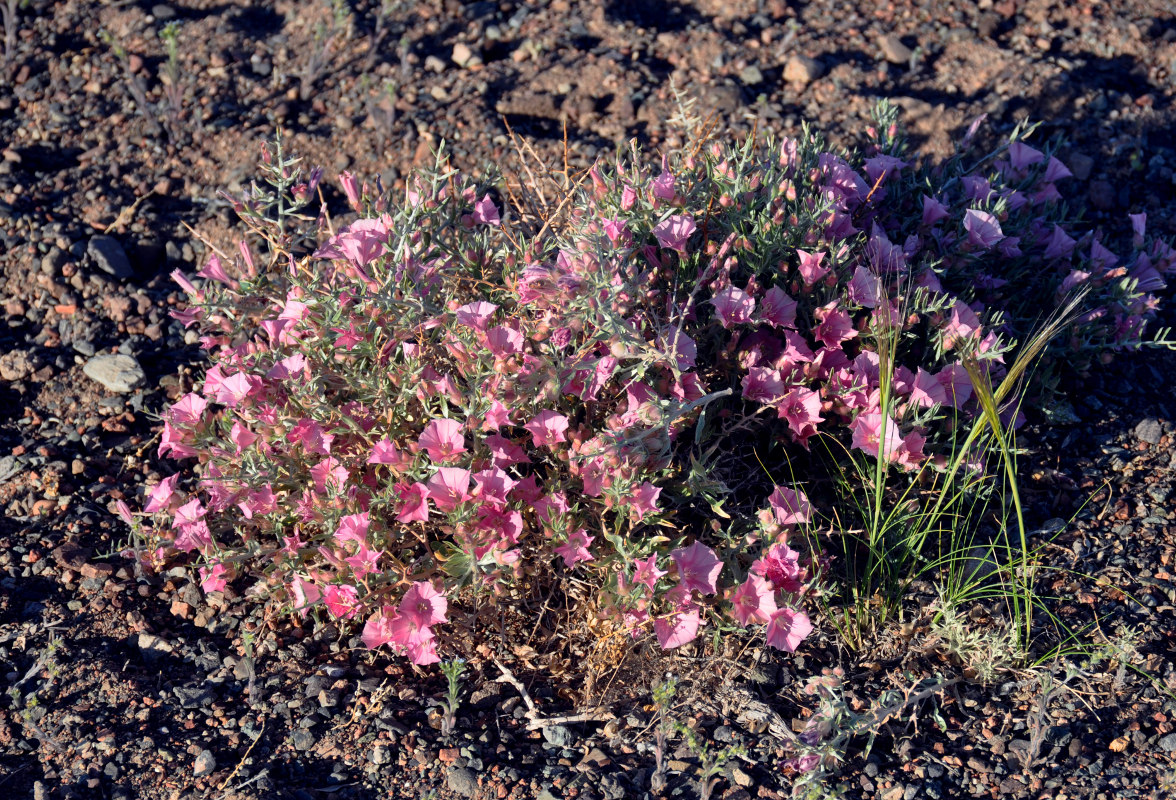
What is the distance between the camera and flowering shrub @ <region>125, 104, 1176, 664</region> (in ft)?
7.32

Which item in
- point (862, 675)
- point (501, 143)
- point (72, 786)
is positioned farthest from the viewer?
point (501, 143)

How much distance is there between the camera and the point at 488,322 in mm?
2348

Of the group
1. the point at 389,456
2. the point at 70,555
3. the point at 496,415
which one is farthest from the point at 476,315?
the point at 70,555

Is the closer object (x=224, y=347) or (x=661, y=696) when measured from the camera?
(x=661, y=696)

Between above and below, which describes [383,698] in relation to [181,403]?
below

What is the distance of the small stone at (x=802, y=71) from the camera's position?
13.5ft

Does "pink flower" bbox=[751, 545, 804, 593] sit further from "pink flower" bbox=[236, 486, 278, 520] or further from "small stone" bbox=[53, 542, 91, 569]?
"small stone" bbox=[53, 542, 91, 569]

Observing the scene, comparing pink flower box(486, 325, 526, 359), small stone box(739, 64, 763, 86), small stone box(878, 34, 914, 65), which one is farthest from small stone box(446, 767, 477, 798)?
small stone box(878, 34, 914, 65)

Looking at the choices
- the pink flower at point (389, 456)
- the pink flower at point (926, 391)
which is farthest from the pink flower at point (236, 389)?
the pink flower at point (926, 391)

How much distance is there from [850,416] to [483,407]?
2.92 feet

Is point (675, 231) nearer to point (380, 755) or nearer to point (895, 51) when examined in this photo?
point (380, 755)

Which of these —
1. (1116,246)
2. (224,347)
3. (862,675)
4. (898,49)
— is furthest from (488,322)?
(898,49)

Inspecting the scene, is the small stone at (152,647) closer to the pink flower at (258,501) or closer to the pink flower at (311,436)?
the pink flower at (258,501)

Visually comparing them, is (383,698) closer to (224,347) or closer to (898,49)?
(224,347)
